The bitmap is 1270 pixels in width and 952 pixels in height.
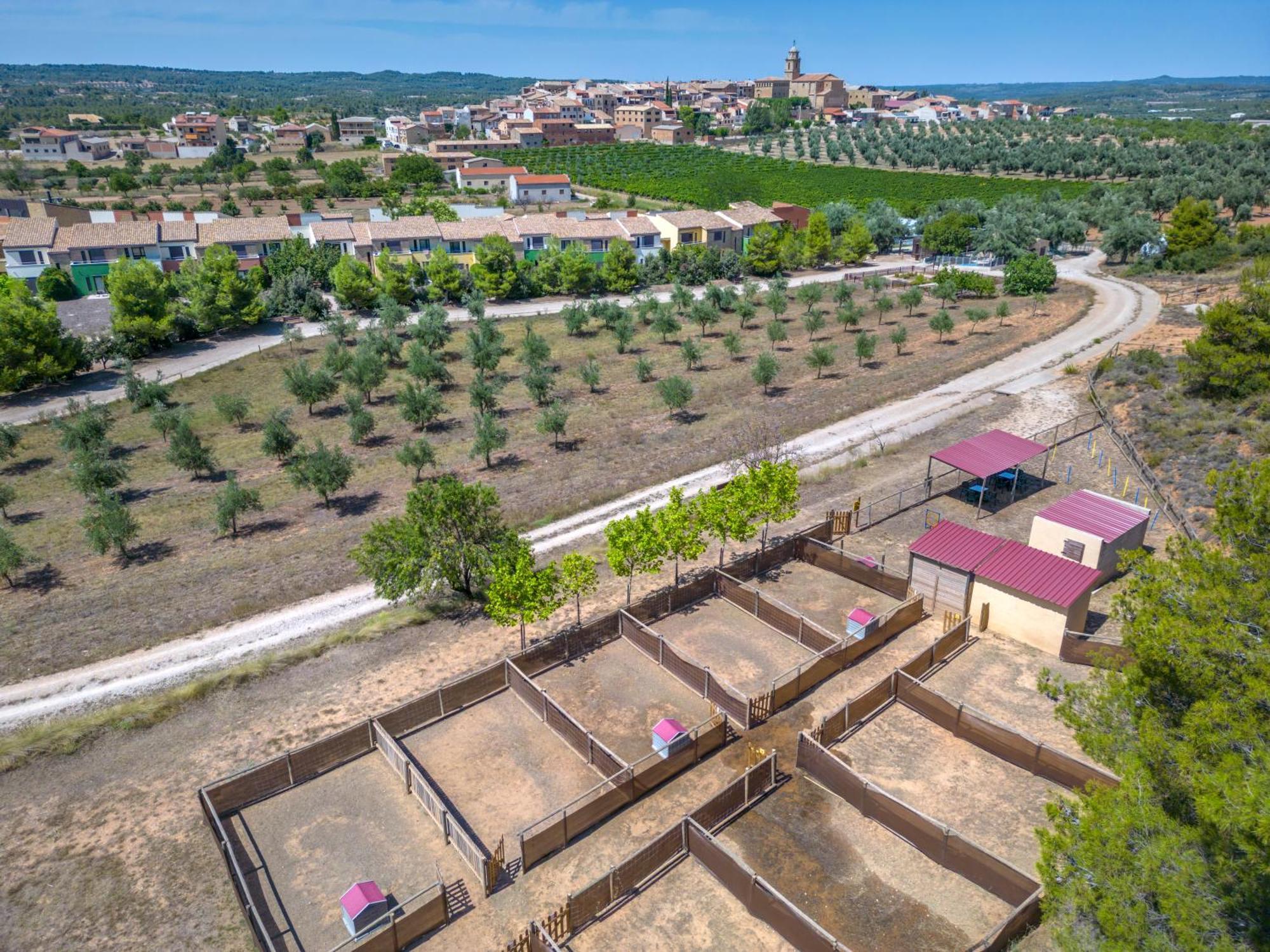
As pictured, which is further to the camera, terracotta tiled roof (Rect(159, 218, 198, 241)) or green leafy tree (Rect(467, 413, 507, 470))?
terracotta tiled roof (Rect(159, 218, 198, 241))

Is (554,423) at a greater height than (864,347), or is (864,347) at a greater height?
(864,347)

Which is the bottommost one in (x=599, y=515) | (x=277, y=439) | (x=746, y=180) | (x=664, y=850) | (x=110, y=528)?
(x=599, y=515)

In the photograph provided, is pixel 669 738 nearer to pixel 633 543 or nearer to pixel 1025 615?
pixel 633 543

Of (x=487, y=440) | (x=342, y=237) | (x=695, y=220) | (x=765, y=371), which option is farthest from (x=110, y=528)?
(x=695, y=220)

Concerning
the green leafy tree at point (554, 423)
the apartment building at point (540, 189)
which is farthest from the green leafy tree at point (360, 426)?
the apartment building at point (540, 189)

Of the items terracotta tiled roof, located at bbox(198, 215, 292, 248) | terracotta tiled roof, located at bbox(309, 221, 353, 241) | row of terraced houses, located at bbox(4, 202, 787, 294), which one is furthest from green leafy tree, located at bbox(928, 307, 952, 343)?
terracotta tiled roof, located at bbox(198, 215, 292, 248)

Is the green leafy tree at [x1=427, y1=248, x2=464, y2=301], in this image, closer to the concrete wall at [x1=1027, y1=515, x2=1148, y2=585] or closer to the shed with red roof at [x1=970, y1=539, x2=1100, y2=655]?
the concrete wall at [x1=1027, y1=515, x2=1148, y2=585]

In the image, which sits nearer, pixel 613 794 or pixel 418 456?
pixel 613 794
